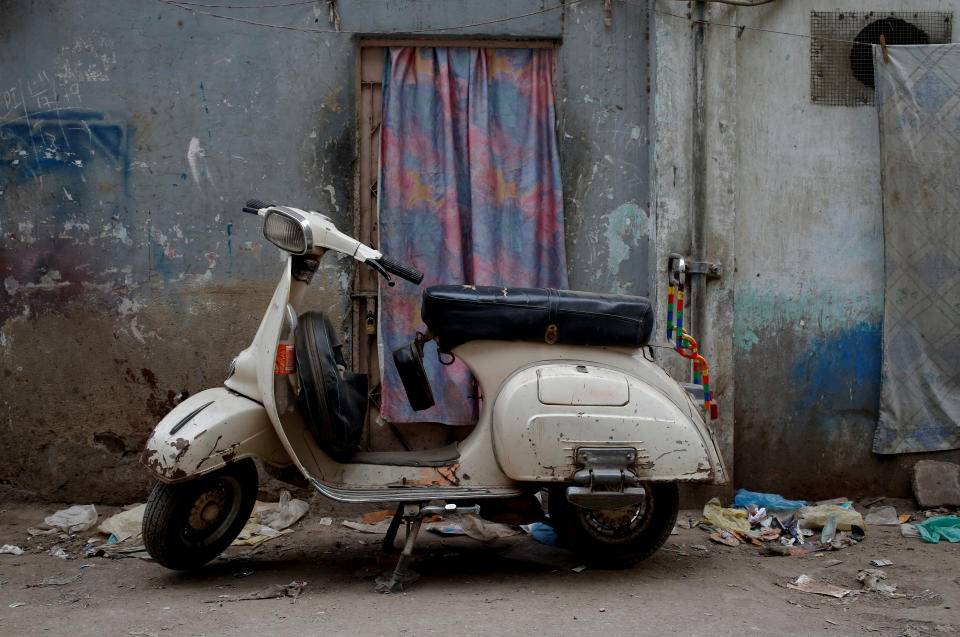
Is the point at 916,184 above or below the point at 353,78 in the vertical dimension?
below

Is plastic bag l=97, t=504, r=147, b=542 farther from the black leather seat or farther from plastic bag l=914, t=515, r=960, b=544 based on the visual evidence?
plastic bag l=914, t=515, r=960, b=544

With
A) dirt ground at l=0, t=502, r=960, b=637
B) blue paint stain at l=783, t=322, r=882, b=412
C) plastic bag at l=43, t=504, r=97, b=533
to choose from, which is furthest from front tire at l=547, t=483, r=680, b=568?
plastic bag at l=43, t=504, r=97, b=533

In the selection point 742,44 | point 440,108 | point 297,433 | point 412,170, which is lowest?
point 297,433

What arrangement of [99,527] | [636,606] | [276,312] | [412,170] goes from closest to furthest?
[636,606], [276,312], [99,527], [412,170]

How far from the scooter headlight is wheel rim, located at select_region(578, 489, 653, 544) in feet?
5.37

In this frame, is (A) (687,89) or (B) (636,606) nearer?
(B) (636,606)

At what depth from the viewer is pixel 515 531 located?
4.85m

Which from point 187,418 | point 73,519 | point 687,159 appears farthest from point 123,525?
point 687,159

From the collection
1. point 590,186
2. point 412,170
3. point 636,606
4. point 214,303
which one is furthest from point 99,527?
point 590,186

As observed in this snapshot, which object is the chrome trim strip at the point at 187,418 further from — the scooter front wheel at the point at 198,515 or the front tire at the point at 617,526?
the front tire at the point at 617,526

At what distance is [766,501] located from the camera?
17.0 ft

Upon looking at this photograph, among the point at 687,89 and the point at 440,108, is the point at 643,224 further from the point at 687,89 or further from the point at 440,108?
the point at 440,108

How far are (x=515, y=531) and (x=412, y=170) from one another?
2.12 m

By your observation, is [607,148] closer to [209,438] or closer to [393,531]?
[393,531]
